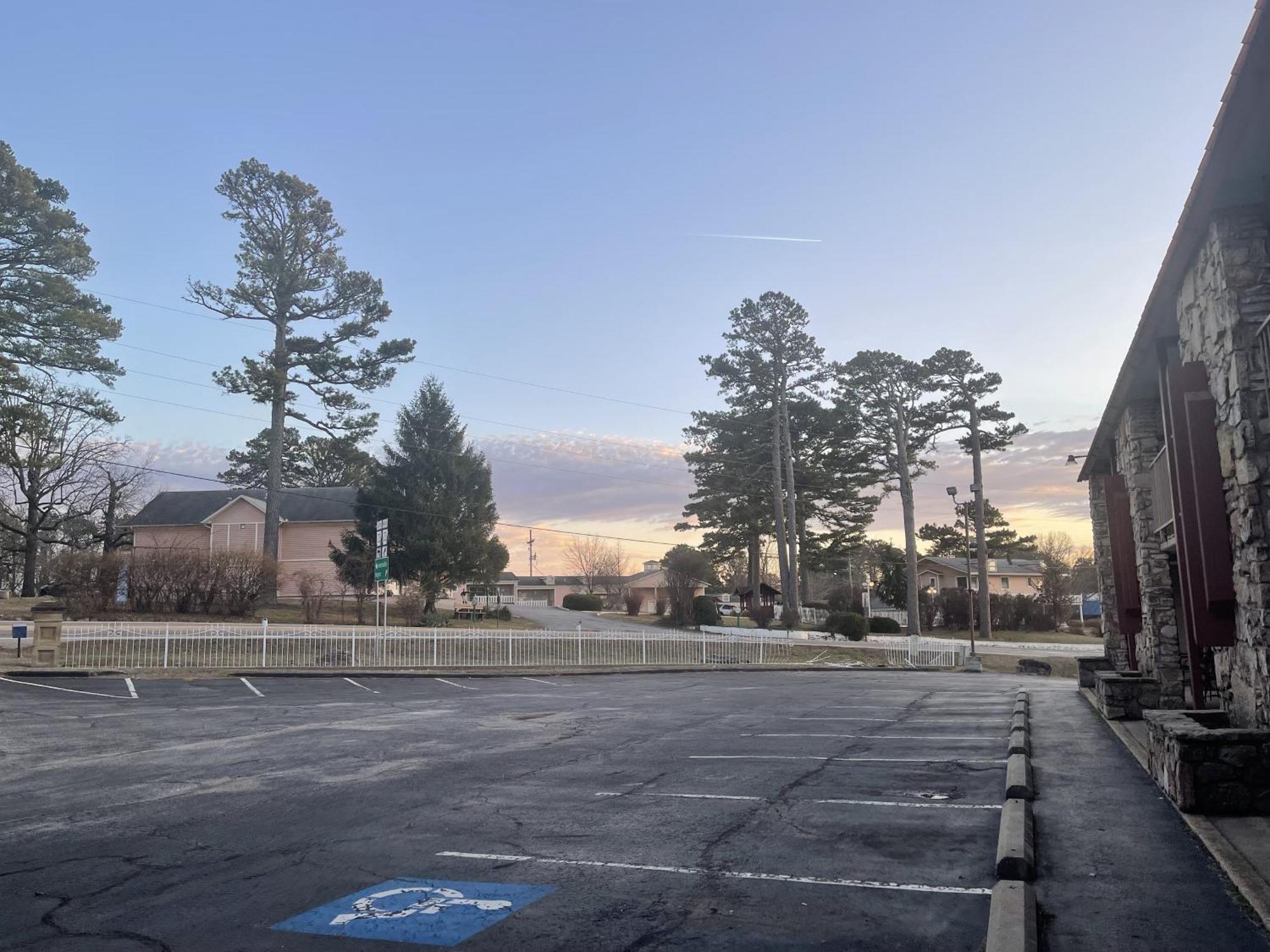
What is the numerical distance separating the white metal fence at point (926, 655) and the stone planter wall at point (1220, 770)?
30234mm

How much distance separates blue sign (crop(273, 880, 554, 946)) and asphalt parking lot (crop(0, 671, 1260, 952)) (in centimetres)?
2

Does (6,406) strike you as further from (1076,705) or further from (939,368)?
(939,368)

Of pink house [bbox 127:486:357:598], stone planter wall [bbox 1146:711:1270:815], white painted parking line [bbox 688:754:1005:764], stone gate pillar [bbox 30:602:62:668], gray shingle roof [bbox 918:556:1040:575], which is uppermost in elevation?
pink house [bbox 127:486:357:598]

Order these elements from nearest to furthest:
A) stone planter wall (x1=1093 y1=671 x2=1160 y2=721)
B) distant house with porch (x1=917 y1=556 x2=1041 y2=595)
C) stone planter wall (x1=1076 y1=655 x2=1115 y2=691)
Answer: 1. stone planter wall (x1=1093 y1=671 x2=1160 y2=721)
2. stone planter wall (x1=1076 y1=655 x2=1115 y2=691)
3. distant house with porch (x1=917 y1=556 x2=1041 y2=595)

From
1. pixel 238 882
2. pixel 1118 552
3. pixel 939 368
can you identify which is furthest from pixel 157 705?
pixel 939 368

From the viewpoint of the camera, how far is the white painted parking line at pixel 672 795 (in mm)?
7586

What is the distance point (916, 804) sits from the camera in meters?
7.09

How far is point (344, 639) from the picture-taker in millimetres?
27312

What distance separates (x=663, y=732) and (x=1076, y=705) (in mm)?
7321

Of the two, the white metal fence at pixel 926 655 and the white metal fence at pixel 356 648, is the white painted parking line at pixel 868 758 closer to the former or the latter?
the white metal fence at pixel 356 648

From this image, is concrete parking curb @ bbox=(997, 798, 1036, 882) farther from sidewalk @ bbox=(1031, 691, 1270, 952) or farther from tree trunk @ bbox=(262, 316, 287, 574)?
tree trunk @ bbox=(262, 316, 287, 574)

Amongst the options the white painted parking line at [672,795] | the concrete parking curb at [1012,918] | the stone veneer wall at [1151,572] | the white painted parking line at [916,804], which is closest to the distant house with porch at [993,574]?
the stone veneer wall at [1151,572]

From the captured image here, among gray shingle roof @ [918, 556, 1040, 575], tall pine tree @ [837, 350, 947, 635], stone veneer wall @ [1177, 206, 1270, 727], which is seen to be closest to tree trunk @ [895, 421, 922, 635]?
tall pine tree @ [837, 350, 947, 635]

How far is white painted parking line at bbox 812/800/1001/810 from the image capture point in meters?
6.88
